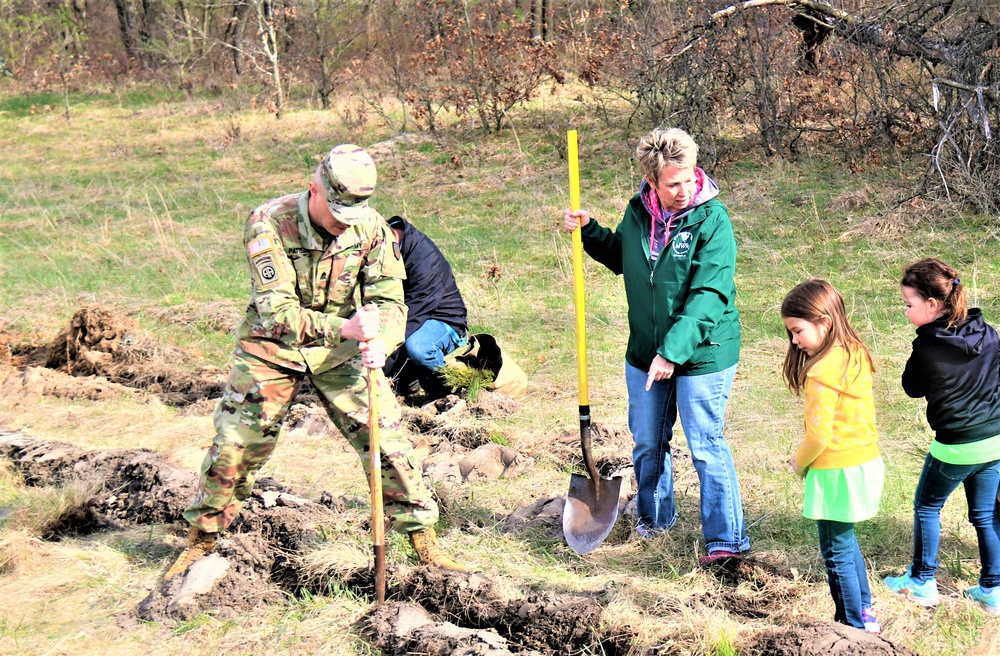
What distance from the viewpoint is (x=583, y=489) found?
14.9ft

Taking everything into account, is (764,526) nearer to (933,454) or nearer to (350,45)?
(933,454)

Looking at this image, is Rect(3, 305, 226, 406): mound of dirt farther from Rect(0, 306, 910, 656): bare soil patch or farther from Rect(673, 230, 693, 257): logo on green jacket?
Rect(673, 230, 693, 257): logo on green jacket

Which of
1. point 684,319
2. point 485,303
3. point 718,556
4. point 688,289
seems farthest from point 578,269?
point 485,303

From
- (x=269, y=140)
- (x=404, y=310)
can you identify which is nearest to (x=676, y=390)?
(x=404, y=310)

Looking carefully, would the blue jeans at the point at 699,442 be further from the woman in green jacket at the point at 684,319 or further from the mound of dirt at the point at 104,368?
the mound of dirt at the point at 104,368

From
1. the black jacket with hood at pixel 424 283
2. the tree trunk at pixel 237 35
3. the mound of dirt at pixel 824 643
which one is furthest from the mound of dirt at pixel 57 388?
the tree trunk at pixel 237 35

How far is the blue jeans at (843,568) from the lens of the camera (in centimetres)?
329

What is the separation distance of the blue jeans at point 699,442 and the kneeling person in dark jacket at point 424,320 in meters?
2.38

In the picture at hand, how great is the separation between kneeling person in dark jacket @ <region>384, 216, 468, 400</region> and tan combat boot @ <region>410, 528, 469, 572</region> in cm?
223

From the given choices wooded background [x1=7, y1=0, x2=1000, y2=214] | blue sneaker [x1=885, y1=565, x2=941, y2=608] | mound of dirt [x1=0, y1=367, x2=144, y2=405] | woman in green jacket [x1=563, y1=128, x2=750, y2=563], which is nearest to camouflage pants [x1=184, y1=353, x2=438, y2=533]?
woman in green jacket [x1=563, y1=128, x2=750, y2=563]

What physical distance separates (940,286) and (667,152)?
3.50 ft

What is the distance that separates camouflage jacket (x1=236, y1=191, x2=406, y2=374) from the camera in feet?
12.3

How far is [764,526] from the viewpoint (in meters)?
4.47

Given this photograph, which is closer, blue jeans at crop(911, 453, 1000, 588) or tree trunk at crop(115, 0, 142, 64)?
blue jeans at crop(911, 453, 1000, 588)
